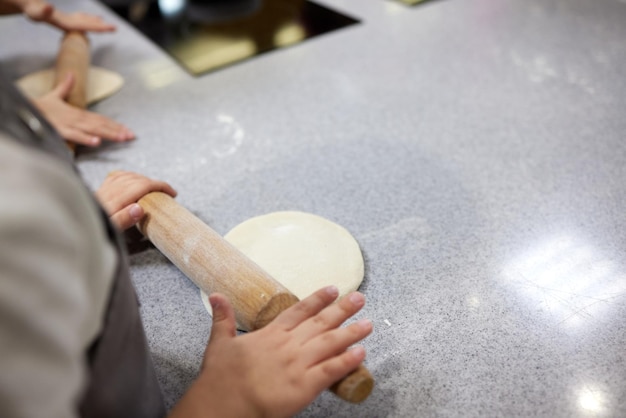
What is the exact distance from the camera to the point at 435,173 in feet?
3.48

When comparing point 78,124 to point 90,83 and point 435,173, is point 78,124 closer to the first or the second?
point 90,83

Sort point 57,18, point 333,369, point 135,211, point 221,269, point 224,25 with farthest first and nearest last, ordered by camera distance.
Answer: point 224,25 < point 57,18 < point 135,211 < point 221,269 < point 333,369

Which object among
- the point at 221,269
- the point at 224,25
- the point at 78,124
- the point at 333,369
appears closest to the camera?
the point at 333,369

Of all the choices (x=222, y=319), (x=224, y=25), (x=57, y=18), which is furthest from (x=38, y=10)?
(x=222, y=319)

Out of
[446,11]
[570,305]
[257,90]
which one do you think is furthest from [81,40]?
[570,305]

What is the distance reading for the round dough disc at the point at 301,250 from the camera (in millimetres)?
821

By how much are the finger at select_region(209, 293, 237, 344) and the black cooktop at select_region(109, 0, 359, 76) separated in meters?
0.94

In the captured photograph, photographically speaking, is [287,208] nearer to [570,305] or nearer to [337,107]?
[337,107]

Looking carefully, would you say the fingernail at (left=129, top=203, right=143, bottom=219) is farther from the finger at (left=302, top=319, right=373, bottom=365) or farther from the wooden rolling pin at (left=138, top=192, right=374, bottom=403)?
the finger at (left=302, top=319, right=373, bottom=365)

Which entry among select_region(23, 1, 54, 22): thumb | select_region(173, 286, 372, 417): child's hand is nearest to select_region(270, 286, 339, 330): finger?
select_region(173, 286, 372, 417): child's hand

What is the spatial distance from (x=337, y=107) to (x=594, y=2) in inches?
37.3

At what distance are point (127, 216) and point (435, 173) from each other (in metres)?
0.57

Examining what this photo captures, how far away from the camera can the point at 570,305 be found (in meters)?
0.77

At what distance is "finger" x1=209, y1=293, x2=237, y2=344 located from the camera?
65 centimetres
